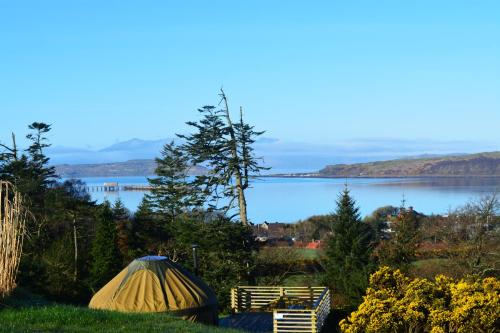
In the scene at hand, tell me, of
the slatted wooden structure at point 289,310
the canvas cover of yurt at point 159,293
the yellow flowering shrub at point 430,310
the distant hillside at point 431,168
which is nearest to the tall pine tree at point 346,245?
the slatted wooden structure at point 289,310

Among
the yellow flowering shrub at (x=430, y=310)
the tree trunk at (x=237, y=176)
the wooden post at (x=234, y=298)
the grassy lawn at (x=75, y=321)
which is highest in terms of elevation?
the tree trunk at (x=237, y=176)

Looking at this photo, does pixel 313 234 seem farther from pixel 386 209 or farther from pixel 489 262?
pixel 489 262

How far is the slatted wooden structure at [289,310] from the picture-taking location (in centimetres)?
1518

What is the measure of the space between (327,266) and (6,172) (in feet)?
61.3

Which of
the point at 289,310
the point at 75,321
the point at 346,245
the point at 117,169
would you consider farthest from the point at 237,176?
the point at 117,169

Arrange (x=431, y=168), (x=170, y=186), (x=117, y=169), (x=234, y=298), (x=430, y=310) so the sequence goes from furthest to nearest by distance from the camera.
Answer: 1. (x=117, y=169)
2. (x=431, y=168)
3. (x=170, y=186)
4. (x=234, y=298)
5. (x=430, y=310)

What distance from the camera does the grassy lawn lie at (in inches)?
295

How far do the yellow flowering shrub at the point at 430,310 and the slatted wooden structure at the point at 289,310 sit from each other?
142 centimetres

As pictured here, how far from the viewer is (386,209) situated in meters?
56.1

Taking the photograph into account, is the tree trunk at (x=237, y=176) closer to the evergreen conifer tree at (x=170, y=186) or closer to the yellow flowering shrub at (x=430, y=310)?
the evergreen conifer tree at (x=170, y=186)

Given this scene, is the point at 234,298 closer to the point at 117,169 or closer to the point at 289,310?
the point at 289,310

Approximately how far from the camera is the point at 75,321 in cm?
789

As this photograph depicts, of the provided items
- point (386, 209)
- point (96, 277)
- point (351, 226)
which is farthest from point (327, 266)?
point (386, 209)

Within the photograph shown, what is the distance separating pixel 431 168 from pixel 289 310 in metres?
147
